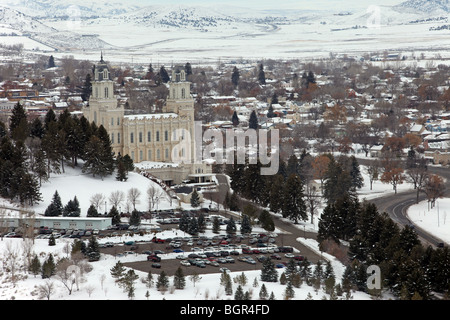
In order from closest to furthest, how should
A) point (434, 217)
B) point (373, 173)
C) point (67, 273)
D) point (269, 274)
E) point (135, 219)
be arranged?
point (67, 273) → point (269, 274) → point (135, 219) → point (434, 217) → point (373, 173)

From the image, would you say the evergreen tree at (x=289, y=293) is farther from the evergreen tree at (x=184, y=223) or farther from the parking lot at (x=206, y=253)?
the evergreen tree at (x=184, y=223)

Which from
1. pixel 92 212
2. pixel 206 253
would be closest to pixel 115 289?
pixel 206 253

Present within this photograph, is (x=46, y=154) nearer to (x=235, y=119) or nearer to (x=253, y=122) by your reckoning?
(x=253, y=122)

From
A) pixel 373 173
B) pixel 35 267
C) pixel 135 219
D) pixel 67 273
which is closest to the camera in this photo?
pixel 67 273

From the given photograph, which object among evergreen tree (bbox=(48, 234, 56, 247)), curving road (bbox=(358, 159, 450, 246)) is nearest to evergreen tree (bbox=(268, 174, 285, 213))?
curving road (bbox=(358, 159, 450, 246))

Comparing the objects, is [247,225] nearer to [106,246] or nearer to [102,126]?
[106,246]

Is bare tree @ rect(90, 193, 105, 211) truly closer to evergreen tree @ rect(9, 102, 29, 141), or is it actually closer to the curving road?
evergreen tree @ rect(9, 102, 29, 141)

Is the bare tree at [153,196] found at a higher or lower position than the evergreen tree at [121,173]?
lower

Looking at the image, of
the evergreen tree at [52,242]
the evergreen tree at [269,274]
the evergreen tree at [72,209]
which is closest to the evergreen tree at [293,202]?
the evergreen tree at [72,209]

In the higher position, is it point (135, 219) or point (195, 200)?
point (195, 200)

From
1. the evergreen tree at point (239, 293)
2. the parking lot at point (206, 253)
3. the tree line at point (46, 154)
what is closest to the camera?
the evergreen tree at point (239, 293)

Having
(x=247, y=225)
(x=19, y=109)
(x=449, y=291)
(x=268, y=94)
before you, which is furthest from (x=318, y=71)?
(x=449, y=291)
